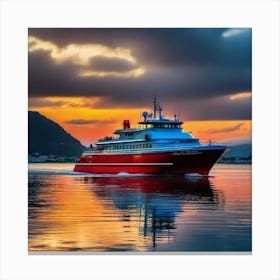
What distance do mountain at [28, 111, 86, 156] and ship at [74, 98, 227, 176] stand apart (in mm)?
6629

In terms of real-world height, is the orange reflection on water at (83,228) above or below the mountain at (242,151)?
below

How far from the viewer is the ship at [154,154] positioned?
22.3m

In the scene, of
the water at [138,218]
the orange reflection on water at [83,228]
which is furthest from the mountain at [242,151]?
the orange reflection on water at [83,228]

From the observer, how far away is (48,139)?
45.0 ft

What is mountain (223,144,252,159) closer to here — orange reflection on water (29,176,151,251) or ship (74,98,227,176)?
orange reflection on water (29,176,151,251)

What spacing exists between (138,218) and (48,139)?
258 cm

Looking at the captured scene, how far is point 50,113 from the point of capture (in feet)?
44.6

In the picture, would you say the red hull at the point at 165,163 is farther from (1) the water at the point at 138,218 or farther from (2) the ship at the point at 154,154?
(1) the water at the point at 138,218

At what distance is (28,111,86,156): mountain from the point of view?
1294 centimetres

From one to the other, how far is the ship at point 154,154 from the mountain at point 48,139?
21.7 ft

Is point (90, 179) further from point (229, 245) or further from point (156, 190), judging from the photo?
point (229, 245)

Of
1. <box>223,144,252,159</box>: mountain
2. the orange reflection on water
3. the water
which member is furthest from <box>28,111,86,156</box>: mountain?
<box>223,144,252,159</box>: mountain

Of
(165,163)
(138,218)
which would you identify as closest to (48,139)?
(138,218)
